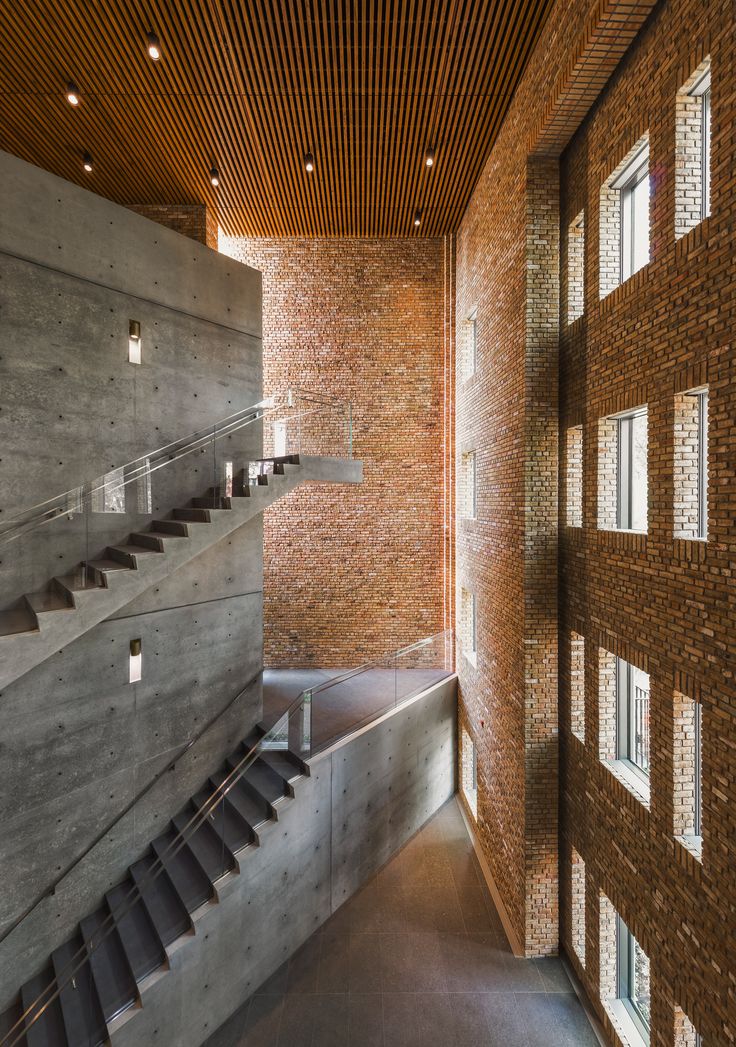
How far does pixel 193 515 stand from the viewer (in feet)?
24.2

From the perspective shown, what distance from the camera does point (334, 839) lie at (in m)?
8.28

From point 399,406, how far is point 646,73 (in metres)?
7.64

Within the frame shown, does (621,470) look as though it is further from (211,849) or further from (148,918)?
(148,918)

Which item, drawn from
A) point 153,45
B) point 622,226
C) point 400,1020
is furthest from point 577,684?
point 153,45

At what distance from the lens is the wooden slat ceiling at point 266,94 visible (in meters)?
6.43

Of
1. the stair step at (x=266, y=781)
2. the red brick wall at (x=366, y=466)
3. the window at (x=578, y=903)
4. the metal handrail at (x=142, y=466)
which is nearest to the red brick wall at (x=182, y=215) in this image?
the red brick wall at (x=366, y=466)

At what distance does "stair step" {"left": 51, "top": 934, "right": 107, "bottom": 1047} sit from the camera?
5359mm

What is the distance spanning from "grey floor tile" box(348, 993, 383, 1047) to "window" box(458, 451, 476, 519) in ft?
24.3

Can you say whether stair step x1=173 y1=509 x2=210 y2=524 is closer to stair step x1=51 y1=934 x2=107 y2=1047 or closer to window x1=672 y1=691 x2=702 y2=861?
stair step x1=51 y1=934 x2=107 y2=1047

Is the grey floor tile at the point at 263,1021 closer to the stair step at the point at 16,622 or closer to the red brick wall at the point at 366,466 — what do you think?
the stair step at the point at 16,622

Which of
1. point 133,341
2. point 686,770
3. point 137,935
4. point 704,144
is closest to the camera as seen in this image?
point 704,144

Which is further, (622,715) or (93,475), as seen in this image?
(93,475)

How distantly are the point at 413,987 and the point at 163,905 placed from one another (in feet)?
10.9

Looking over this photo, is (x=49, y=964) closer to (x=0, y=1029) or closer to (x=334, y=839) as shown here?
(x=0, y=1029)
